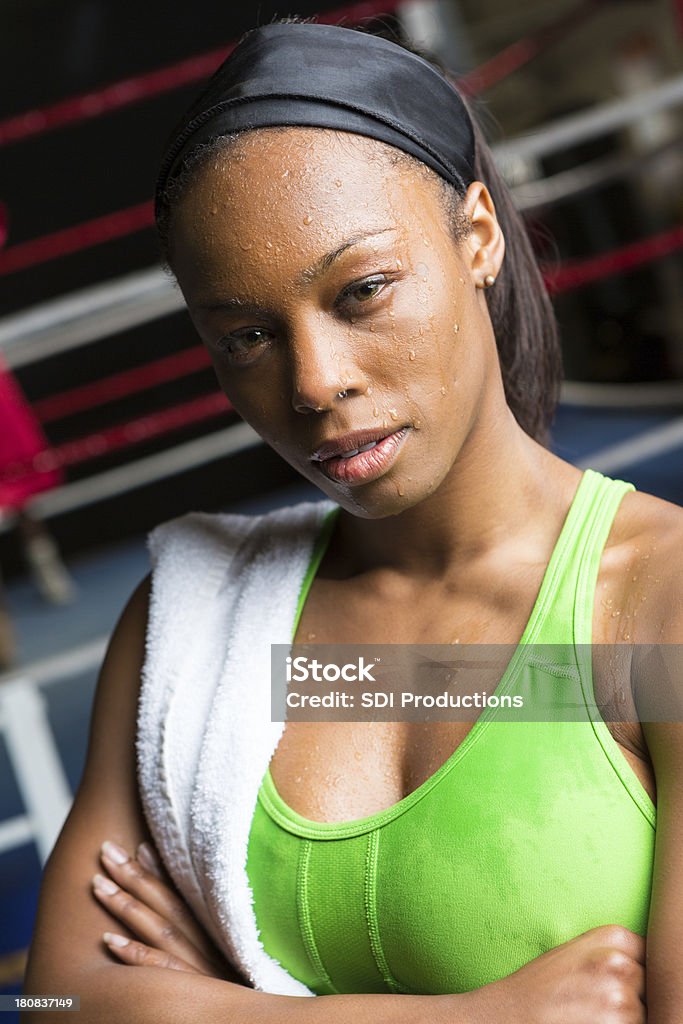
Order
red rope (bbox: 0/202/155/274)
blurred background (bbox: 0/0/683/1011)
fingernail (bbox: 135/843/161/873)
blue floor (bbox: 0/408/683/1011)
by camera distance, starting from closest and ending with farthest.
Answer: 1. fingernail (bbox: 135/843/161/873)
2. blue floor (bbox: 0/408/683/1011)
3. blurred background (bbox: 0/0/683/1011)
4. red rope (bbox: 0/202/155/274)

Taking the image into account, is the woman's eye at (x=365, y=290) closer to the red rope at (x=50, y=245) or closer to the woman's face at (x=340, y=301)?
the woman's face at (x=340, y=301)

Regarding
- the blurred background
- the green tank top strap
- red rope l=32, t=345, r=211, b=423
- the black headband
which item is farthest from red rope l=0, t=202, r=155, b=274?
the green tank top strap

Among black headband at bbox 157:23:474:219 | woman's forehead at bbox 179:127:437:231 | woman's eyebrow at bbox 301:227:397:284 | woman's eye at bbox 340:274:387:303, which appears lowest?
woman's eye at bbox 340:274:387:303

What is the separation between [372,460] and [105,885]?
424 mm

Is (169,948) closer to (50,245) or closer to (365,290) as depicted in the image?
(365,290)

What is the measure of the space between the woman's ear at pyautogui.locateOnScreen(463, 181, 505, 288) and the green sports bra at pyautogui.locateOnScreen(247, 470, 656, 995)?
0.60 feet

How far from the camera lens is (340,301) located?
2.60ft

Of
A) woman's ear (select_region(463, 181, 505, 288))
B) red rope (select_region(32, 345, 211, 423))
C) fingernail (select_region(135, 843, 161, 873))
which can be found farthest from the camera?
red rope (select_region(32, 345, 211, 423))

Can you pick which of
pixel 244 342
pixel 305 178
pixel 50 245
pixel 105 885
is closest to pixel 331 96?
pixel 305 178

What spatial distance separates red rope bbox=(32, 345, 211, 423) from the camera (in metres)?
4.42

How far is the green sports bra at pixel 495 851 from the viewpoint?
76 centimetres

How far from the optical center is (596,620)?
0.80m

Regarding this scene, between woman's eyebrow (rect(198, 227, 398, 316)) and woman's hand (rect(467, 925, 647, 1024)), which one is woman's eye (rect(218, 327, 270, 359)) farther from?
woman's hand (rect(467, 925, 647, 1024))
